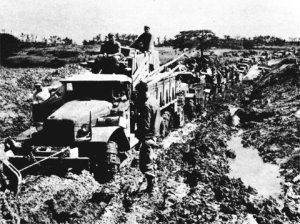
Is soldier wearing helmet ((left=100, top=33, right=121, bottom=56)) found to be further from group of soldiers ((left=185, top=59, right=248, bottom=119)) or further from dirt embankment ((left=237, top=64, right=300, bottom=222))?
group of soldiers ((left=185, top=59, right=248, bottom=119))

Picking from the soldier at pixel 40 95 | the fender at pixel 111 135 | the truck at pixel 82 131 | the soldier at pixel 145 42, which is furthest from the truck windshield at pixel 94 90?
the soldier at pixel 145 42

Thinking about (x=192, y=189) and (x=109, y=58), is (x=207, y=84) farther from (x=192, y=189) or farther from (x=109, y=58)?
(x=192, y=189)

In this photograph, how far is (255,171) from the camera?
33.4 feet

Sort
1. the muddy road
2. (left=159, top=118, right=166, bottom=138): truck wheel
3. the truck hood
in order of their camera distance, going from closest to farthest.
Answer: the muddy road, the truck hood, (left=159, top=118, right=166, bottom=138): truck wheel

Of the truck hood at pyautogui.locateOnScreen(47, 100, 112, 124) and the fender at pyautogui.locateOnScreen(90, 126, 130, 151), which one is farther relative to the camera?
the truck hood at pyautogui.locateOnScreen(47, 100, 112, 124)

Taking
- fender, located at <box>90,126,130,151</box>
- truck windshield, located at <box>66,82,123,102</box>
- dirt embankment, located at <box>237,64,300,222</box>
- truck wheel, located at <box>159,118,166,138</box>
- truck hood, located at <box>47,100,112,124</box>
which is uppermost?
truck windshield, located at <box>66,82,123,102</box>

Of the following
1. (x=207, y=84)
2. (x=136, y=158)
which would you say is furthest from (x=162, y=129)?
(x=207, y=84)

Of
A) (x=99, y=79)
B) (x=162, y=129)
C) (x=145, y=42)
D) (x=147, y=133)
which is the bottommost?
(x=162, y=129)

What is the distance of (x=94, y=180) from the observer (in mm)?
8148

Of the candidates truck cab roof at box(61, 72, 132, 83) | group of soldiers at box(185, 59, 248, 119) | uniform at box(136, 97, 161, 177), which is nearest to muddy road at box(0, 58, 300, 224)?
uniform at box(136, 97, 161, 177)

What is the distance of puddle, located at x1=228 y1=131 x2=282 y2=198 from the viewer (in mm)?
8820

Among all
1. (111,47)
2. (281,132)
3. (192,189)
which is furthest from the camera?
(281,132)

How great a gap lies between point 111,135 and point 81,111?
86cm

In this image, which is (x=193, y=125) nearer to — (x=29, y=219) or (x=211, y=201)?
(x=211, y=201)
